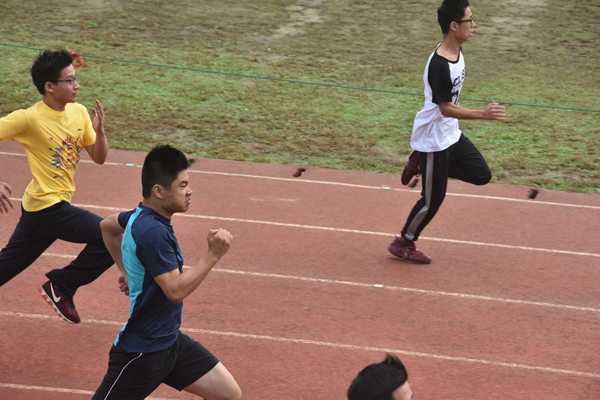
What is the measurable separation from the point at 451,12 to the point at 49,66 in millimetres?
3091

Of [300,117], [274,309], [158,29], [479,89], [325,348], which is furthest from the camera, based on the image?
[158,29]

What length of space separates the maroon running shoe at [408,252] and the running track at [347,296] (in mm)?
125

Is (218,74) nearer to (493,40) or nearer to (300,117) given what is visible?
(300,117)

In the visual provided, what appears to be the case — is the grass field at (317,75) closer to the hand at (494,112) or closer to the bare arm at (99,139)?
the hand at (494,112)

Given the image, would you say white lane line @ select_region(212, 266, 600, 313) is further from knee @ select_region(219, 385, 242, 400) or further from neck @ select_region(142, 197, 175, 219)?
neck @ select_region(142, 197, 175, 219)

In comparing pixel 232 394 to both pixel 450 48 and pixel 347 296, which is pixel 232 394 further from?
pixel 450 48

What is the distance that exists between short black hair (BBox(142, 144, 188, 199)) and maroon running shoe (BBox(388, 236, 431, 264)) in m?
3.39

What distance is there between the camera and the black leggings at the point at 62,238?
452 centimetres

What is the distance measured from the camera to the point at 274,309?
213 inches

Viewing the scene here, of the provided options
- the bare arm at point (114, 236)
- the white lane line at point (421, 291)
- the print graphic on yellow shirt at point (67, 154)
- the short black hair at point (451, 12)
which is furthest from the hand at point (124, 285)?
the short black hair at point (451, 12)

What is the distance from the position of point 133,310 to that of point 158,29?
12212 mm

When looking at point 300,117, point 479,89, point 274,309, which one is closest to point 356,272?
point 274,309

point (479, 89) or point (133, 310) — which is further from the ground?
point (133, 310)

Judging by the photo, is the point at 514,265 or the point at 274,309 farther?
the point at 514,265
